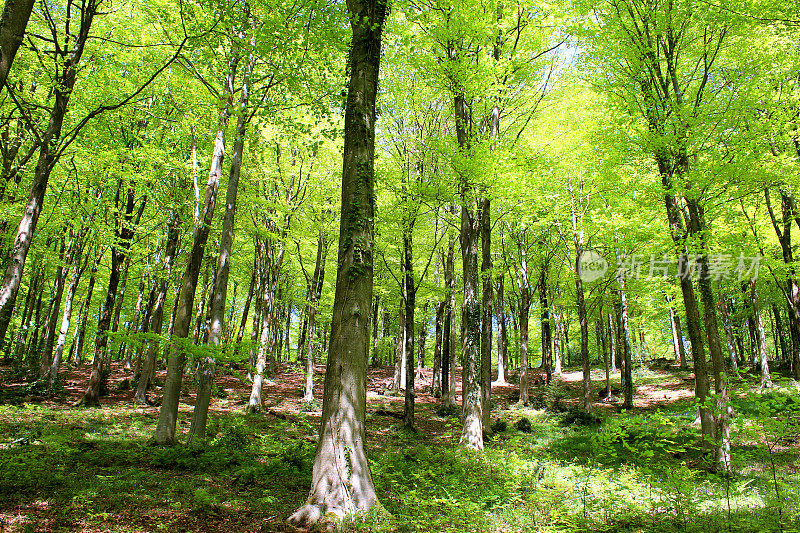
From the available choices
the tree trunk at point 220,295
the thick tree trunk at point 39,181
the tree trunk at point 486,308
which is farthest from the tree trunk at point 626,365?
the thick tree trunk at point 39,181

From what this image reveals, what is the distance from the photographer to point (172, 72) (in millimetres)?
11453

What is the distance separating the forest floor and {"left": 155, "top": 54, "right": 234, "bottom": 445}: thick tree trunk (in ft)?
1.96

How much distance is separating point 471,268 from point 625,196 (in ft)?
21.0

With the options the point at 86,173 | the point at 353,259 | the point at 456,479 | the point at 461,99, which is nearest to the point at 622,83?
the point at 461,99

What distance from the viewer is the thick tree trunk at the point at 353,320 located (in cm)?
459

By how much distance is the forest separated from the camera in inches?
206

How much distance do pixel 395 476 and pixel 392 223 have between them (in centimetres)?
809

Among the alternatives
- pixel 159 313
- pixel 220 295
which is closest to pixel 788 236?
pixel 220 295

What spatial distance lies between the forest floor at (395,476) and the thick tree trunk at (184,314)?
1.96ft

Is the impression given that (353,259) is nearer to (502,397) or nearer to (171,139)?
(171,139)

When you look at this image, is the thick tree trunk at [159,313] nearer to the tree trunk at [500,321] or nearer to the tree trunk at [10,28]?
the tree trunk at [10,28]

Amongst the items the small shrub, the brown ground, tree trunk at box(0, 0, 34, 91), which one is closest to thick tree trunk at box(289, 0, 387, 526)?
the brown ground

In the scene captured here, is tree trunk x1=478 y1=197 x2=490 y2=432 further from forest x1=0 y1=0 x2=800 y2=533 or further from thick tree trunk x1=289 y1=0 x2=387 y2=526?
thick tree trunk x1=289 y1=0 x2=387 y2=526

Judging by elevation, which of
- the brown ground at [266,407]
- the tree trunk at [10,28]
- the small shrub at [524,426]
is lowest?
the small shrub at [524,426]
